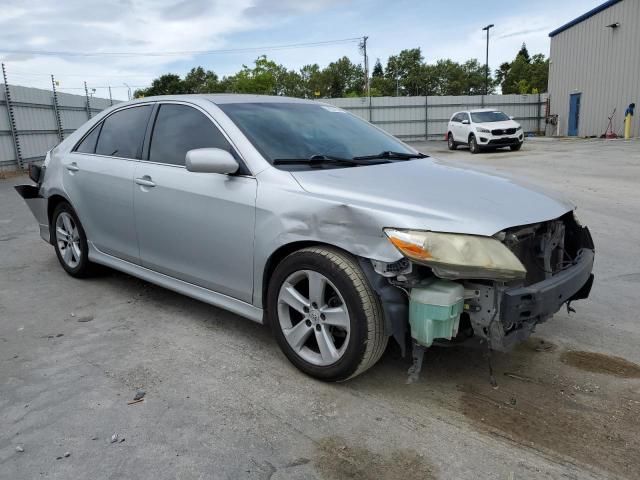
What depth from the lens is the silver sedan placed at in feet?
8.31

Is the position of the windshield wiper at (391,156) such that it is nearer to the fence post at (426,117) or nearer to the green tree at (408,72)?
the fence post at (426,117)

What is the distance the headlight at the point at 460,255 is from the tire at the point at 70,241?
329 cm

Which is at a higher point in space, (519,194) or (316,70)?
(316,70)

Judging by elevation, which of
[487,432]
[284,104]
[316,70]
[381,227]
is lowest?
[487,432]

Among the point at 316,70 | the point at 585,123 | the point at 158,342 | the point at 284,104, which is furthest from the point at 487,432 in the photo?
the point at 316,70

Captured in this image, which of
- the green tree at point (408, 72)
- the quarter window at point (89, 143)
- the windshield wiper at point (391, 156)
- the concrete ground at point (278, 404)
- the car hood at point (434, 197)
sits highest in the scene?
the green tree at point (408, 72)

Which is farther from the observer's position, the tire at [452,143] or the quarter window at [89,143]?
the tire at [452,143]

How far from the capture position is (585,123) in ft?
91.2

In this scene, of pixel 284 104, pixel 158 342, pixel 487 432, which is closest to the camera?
pixel 487 432

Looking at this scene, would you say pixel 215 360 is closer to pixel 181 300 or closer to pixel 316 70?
pixel 181 300

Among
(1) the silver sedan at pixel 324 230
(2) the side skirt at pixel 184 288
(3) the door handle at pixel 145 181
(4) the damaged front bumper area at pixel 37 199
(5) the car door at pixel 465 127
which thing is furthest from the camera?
(5) the car door at pixel 465 127

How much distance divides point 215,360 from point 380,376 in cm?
102

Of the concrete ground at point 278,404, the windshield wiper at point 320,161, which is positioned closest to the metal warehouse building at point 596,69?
the concrete ground at point 278,404

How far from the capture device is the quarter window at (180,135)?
354 centimetres
